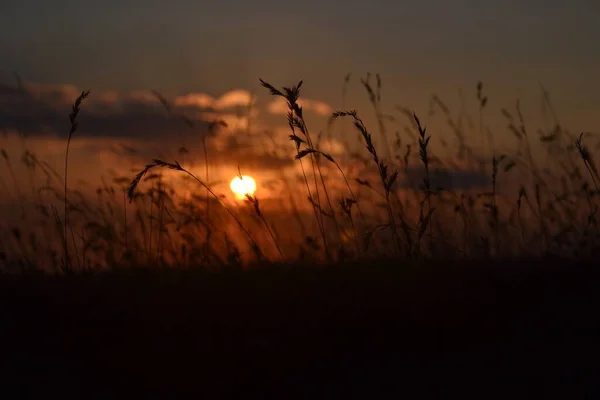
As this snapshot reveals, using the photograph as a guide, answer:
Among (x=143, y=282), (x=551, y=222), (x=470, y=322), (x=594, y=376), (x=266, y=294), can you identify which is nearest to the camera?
(x=594, y=376)

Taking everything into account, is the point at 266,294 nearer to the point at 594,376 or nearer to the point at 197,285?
the point at 197,285

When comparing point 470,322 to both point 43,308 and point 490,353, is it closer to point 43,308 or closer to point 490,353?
point 490,353

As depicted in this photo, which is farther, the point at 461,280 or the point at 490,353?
the point at 461,280

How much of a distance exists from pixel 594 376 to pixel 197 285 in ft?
5.35

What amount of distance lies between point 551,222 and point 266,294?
214cm

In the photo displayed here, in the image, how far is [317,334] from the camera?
8.85 ft

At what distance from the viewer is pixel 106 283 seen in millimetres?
3303

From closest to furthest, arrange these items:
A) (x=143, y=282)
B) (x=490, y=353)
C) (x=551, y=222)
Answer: (x=490, y=353) → (x=143, y=282) → (x=551, y=222)

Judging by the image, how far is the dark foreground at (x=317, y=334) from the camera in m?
2.45

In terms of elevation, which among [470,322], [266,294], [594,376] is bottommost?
[594,376]

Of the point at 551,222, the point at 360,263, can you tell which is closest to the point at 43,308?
the point at 360,263

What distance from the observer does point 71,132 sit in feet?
14.5

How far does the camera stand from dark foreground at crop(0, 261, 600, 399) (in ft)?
8.05

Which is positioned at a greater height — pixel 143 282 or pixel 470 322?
pixel 143 282
